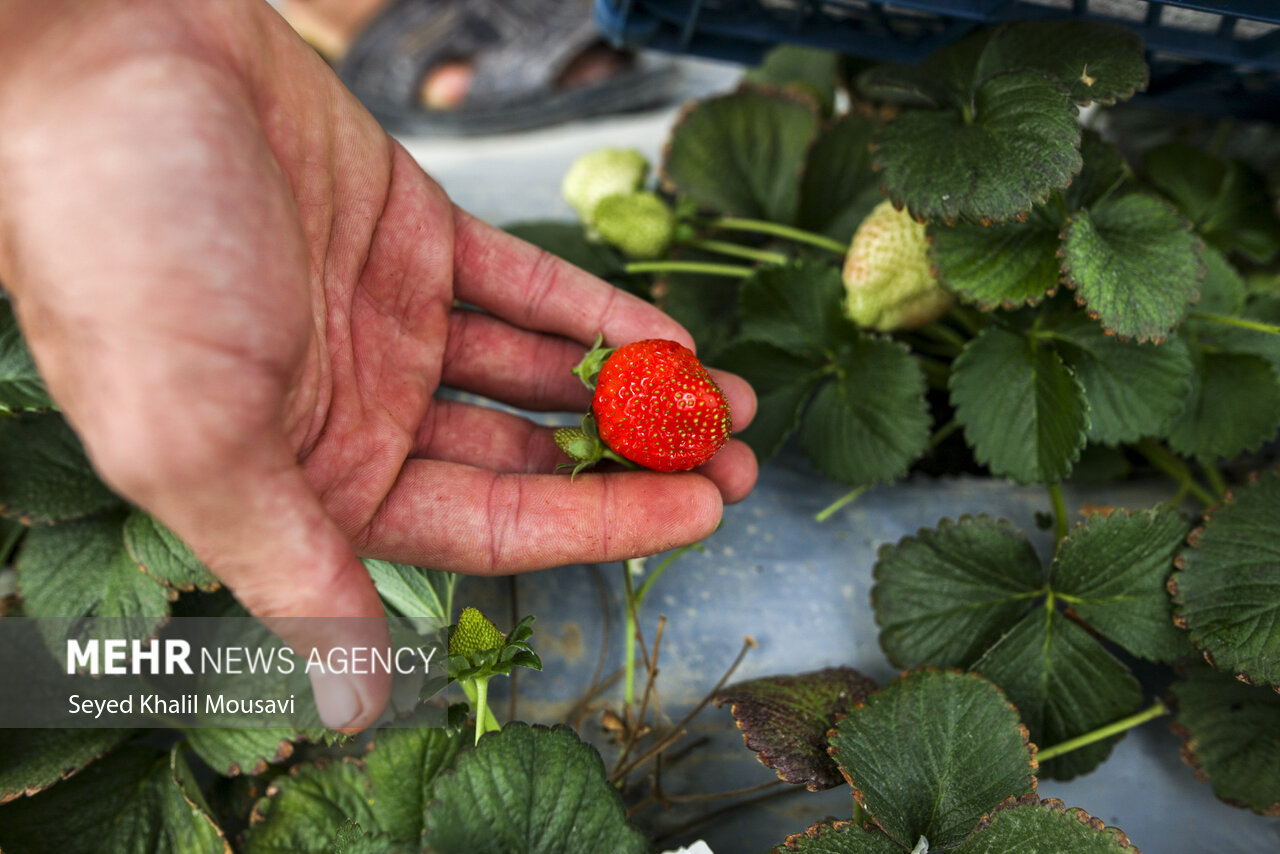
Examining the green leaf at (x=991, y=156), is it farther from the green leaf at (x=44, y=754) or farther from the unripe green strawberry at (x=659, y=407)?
the green leaf at (x=44, y=754)

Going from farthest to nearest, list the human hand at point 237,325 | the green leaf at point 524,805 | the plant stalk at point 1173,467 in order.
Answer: the plant stalk at point 1173,467 → the green leaf at point 524,805 → the human hand at point 237,325

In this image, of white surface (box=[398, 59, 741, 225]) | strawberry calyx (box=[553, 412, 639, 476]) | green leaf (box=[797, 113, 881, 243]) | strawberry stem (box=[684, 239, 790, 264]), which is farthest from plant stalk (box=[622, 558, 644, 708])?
white surface (box=[398, 59, 741, 225])

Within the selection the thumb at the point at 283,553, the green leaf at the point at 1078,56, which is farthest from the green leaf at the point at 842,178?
the thumb at the point at 283,553

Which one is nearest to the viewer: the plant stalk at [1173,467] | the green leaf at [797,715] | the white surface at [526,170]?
the green leaf at [797,715]

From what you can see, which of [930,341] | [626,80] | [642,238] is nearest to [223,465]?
[642,238]

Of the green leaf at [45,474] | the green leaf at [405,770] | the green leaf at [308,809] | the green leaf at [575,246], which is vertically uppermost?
the green leaf at [575,246]

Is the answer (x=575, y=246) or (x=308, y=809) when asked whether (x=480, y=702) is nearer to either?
(x=308, y=809)

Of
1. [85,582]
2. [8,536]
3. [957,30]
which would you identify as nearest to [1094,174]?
[957,30]

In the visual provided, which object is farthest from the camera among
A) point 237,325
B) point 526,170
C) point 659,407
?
point 526,170
